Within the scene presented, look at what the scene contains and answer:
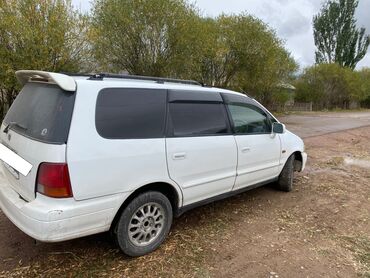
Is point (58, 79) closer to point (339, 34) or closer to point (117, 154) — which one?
point (117, 154)

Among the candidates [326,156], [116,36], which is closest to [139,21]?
[116,36]

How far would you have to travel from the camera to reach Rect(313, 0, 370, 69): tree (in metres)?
43.9

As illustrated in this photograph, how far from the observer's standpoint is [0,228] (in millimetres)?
3762

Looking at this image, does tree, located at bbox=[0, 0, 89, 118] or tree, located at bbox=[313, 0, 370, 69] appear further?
tree, located at bbox=[313, 0, 370, 69]

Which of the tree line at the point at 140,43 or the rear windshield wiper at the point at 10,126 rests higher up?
the tree line at the point at 140,43

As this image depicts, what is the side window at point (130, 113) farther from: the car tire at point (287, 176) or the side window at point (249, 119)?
the car tire at point (287, 176)

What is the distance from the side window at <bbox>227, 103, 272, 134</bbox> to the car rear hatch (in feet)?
7.13

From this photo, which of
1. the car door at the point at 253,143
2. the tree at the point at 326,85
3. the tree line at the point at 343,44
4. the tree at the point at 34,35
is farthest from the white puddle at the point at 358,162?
the tree line at the point at 343,44

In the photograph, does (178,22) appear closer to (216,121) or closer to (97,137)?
(216,121)

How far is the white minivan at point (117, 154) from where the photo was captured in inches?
101

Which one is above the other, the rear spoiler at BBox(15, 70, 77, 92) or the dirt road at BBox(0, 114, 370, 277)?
the rear spoiler at BBox(15, 70, 77, 92)

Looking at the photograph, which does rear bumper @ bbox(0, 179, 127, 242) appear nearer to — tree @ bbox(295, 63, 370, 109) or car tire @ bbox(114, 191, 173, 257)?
car tire @ bbox(114, 191, 173, 257)

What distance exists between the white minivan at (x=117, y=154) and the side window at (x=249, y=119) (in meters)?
0.03

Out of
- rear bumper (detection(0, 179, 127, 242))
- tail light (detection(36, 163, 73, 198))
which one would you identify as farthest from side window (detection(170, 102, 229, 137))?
tail light (detection(36, 163, 73, 198))
